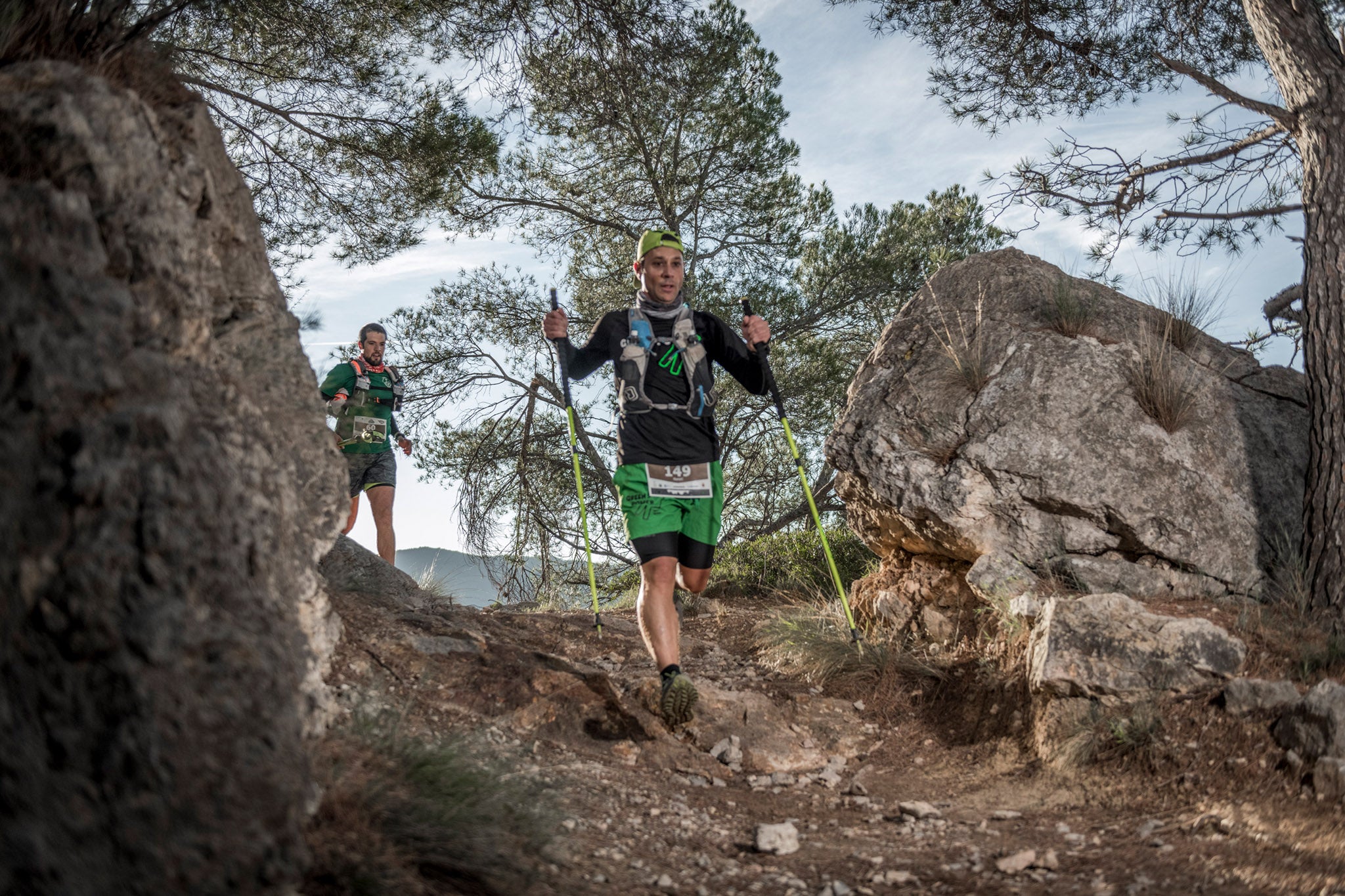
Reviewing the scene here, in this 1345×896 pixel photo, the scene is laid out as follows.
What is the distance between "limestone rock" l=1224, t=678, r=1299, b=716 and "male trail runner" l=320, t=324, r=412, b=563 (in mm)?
6147

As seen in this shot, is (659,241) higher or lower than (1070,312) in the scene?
higher

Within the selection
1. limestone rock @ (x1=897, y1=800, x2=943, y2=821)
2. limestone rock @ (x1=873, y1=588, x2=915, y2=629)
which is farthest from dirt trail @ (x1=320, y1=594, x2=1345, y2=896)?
limestone rock @ (x1=873, y1=588, x2=915, y2=629)

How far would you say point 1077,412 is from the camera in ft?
18.6

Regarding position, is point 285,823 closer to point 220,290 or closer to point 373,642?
point 220,290

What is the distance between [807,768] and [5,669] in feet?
12.1

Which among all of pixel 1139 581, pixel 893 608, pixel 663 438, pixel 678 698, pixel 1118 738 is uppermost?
pixel 663 438

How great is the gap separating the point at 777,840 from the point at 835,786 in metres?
1.04

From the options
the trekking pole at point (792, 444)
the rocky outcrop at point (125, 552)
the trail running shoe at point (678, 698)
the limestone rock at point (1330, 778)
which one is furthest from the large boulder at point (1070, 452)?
the rocky outcrop at point (125, 552)

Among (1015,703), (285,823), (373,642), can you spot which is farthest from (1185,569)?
(285,823)

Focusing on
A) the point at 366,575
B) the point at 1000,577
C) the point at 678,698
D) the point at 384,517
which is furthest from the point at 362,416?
the point at 1000,577

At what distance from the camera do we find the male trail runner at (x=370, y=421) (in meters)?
7.46

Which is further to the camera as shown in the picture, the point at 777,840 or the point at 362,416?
the point at 362,416

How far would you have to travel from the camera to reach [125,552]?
7.08 ft

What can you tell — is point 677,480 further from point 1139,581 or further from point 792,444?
point 1139,581
